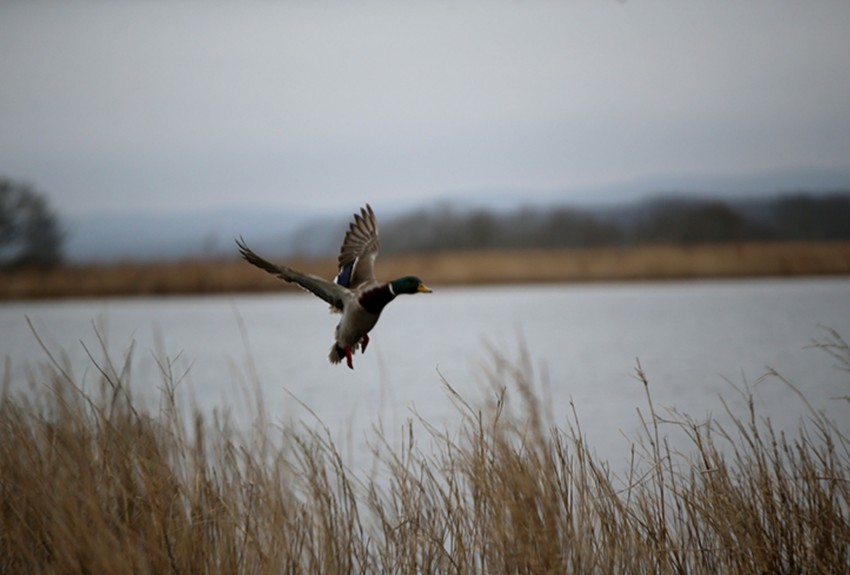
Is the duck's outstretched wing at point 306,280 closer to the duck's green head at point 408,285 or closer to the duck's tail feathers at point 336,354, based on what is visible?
the duck's tail feathers at point 336,354

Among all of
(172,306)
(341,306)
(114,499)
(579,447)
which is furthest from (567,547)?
(172,306)

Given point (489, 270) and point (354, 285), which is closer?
point (354, 285)

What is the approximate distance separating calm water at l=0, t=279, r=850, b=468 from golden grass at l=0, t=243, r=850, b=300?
699 mm

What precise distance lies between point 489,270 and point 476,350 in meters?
3.26

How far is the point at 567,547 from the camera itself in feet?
12.0

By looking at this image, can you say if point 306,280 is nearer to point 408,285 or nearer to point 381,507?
point 408,285

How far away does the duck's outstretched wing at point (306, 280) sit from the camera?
2.68 m

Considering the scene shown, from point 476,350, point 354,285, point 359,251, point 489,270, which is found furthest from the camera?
point 489,270

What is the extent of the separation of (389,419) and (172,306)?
55.0 feet

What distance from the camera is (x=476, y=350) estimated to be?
14.9 m

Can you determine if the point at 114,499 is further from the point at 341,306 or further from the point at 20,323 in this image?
the point at 20,323

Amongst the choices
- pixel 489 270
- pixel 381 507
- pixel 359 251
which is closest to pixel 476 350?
pixel 489 270

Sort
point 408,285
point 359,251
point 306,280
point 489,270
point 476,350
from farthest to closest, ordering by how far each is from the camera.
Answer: point 489,270 < point 476,350 < point 359,251 < point 306,280 < point 408,285

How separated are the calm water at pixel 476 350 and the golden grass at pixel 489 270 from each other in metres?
0.70
